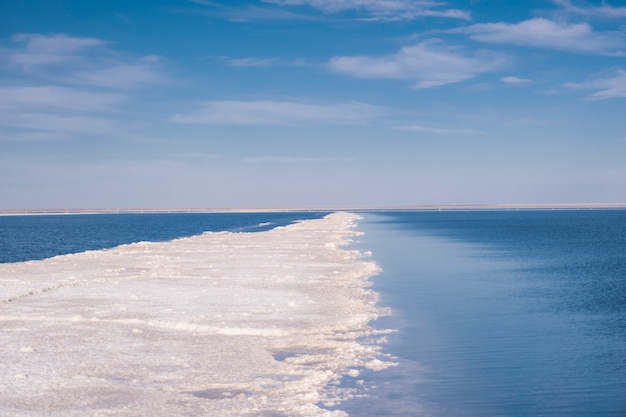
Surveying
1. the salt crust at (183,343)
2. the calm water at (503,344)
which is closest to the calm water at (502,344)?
the calm water at (503,344)

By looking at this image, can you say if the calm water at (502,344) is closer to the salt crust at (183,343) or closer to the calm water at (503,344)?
the calm water at (503,344)

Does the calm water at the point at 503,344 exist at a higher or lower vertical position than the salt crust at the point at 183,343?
lower

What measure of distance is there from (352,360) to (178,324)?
667 centimetres

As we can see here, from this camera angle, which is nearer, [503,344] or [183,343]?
[183,343]

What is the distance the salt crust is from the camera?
1284 centimetres

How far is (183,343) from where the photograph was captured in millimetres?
17891

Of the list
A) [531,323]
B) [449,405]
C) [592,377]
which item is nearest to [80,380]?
[449,405]

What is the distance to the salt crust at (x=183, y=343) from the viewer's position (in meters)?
12.8

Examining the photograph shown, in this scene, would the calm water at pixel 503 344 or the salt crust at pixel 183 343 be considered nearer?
the salt crust at pixel 183 343

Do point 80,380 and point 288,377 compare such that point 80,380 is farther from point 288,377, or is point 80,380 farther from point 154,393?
point 288,377

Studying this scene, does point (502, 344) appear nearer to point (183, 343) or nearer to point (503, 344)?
point (503, 344)

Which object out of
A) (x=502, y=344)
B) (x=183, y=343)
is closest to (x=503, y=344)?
(x=502, y=344)

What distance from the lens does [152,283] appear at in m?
31.6

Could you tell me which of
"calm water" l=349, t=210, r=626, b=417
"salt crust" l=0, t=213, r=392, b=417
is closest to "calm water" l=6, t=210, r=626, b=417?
"calm water" l=349, t=210, r=626, b=417
